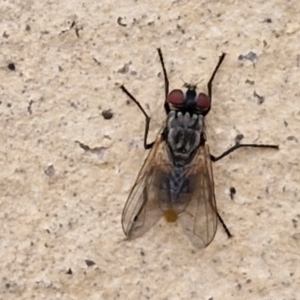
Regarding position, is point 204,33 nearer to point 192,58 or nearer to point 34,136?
point 192,58

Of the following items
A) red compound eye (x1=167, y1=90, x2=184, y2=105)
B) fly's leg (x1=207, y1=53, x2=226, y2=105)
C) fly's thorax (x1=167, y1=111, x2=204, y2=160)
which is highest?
fly's leg (x1=207, y1=53, x2=226, y2=105)

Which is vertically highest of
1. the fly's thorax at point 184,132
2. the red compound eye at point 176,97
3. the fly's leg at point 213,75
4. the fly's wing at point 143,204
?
the fly's leg at point 213,75

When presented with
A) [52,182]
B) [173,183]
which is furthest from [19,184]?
[173,183]

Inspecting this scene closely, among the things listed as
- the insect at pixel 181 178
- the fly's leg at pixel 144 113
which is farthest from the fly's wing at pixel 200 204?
the fly's leg at pixel 144 113

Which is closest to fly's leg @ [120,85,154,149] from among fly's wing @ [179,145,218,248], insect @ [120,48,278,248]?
insect @ [120,48,278,248]

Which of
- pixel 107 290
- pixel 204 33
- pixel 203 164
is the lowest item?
pixel 107 290

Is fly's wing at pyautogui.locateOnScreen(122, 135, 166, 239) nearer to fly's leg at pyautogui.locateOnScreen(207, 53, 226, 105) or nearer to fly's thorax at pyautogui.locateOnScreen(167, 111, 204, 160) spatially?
fly's thorax at pyautogui.locateOnScreen(167, 111, 204, 160)

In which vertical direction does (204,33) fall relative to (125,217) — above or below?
above

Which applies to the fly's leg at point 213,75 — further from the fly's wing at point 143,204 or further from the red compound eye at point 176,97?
the fly's wing at point 143,204
